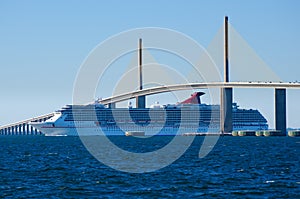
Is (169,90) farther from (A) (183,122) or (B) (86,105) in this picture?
(B) (86,105)

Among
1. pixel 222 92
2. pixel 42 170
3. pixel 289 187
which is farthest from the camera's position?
pixel 222 92

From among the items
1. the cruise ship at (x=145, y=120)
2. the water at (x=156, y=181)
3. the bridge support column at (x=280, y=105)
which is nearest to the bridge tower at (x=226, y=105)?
the bridge support column at (x=280, y=105)

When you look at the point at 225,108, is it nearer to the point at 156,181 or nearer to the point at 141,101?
the point at 141,101

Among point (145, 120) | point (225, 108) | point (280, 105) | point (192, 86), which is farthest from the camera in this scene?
point (145, 120)

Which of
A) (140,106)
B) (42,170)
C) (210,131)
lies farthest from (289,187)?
(140,106)

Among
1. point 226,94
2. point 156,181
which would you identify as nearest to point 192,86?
point 226,94

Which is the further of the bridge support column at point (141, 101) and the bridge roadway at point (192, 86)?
the bridge support column at point (141, 101)

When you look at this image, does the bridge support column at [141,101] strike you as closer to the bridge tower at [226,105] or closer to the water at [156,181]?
the bridge tower at [226,105]

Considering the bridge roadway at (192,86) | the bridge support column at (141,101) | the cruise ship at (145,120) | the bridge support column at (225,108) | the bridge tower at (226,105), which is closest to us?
the bridge roadway at (192,86)
